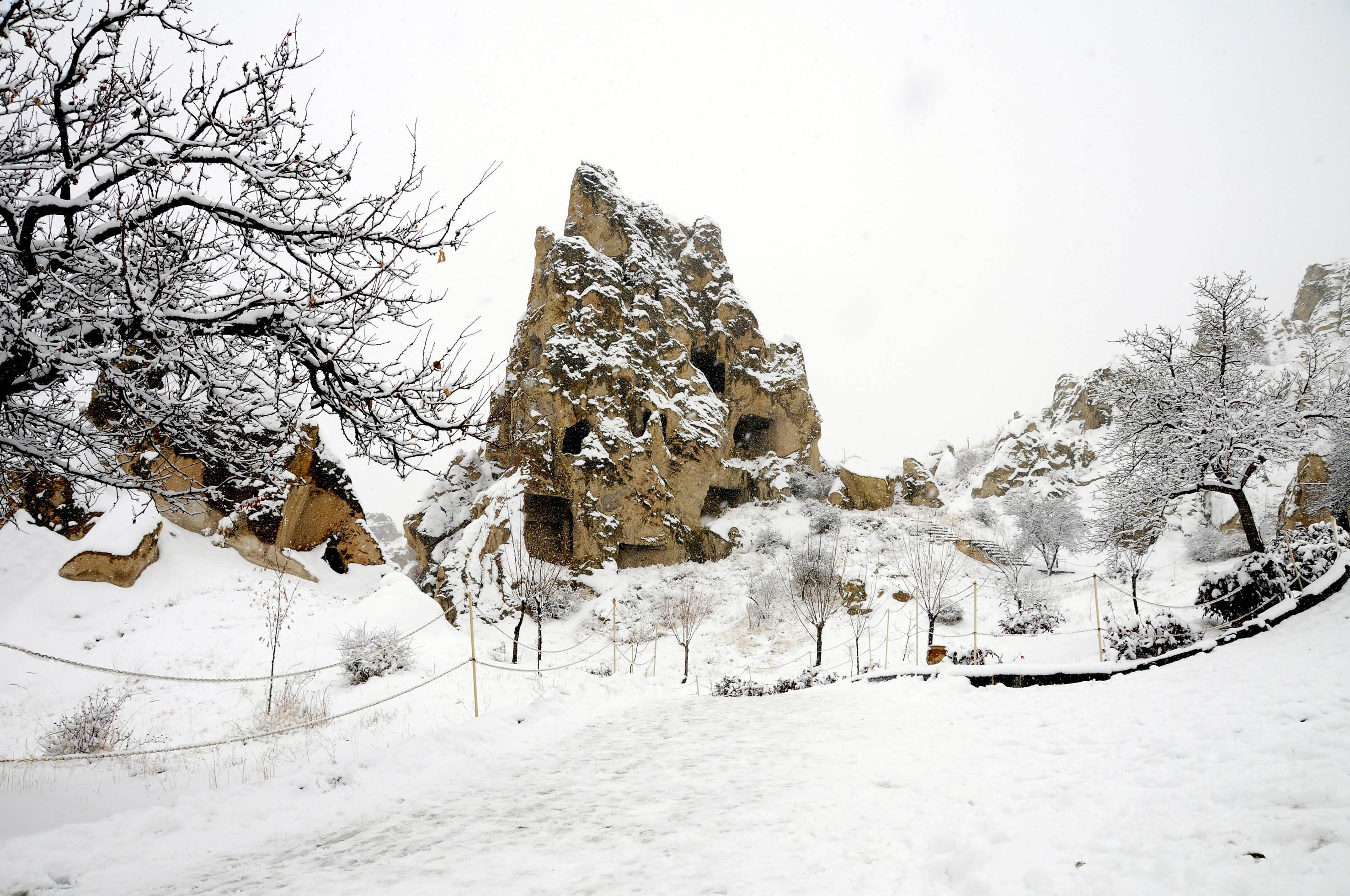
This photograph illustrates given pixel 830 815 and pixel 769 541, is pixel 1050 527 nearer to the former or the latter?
pixel 769 541

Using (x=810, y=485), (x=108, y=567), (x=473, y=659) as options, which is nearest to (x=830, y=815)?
(x=473, y=659)

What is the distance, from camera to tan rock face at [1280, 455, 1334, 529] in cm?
2097

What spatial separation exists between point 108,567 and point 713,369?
32.1 meters

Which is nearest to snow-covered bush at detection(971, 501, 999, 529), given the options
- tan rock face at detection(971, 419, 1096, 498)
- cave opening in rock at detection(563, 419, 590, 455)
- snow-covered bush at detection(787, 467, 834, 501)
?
tan rock face at detection(971, 419, 1096, 498)

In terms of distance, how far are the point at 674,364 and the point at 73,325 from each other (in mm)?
30534

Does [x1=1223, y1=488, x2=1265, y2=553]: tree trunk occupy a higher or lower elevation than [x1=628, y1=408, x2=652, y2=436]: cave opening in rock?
lower

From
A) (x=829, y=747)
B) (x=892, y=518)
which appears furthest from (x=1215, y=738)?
(x=892, y=518)

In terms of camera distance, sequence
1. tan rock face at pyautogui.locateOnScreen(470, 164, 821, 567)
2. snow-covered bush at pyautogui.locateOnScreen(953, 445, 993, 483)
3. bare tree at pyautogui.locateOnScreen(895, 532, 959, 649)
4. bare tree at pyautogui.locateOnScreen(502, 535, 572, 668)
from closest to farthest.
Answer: bare tree at pyautogui.locateOnScreen(895, 532, 959, 649) < bare tree at pyautogui.locateOnScreen(502, 535, 572, 668) < tan rock face at pyautogui.locateOnScreen(470, 164, 821, 567) < snow-covered bush at pyautogui.locateOnScreen(953, 445, 993, 483)

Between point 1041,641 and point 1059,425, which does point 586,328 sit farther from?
point 1059,425

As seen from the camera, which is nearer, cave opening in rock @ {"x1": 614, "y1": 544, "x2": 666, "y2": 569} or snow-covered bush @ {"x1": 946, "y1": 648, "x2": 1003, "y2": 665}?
snow-covered bush @ {"x1": 946, "y1": 648, "x2": 1003, "y2": 665}

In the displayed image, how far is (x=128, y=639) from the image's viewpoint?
13352 mm

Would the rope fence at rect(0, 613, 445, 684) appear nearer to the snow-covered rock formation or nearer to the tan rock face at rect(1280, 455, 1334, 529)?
the snow-covered rock formation

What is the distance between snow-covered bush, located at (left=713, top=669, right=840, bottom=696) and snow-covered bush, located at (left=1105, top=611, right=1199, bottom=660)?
18.6 feet

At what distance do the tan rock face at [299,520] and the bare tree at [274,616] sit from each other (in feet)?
7.31
